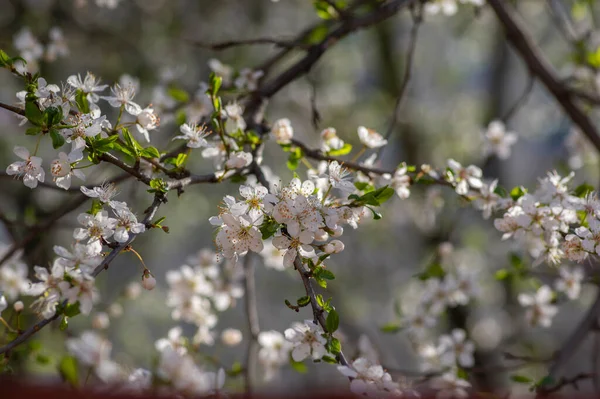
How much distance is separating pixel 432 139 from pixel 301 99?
114 cm

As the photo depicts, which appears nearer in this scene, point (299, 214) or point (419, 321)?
point (299, 214)

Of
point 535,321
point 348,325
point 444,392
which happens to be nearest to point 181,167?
point 444,392

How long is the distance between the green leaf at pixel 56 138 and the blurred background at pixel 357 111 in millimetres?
2117

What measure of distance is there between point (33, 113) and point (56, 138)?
0.05 m

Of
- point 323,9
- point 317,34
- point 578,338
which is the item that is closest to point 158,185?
point 323,9

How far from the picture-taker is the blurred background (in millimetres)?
3596

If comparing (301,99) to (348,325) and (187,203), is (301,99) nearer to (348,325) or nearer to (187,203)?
(187,203)

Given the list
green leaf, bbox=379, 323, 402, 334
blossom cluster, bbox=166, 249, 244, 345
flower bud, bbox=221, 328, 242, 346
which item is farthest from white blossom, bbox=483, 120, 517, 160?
Result: flower bud, bbox=221, 328, 242, 346

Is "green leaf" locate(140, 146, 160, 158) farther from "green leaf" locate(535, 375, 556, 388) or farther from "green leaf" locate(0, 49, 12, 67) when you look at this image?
"green leaf" locate(535, 375, 556, 388)

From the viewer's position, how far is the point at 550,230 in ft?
3.81

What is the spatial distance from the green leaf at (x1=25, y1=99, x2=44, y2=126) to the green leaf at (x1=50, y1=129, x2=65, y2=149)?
2 centimetres

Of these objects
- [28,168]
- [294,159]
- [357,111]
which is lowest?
[28,168]

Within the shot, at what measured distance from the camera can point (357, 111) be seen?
4773 millimetres

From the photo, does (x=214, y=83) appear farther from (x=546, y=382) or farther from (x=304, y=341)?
(x=546, y=382)
